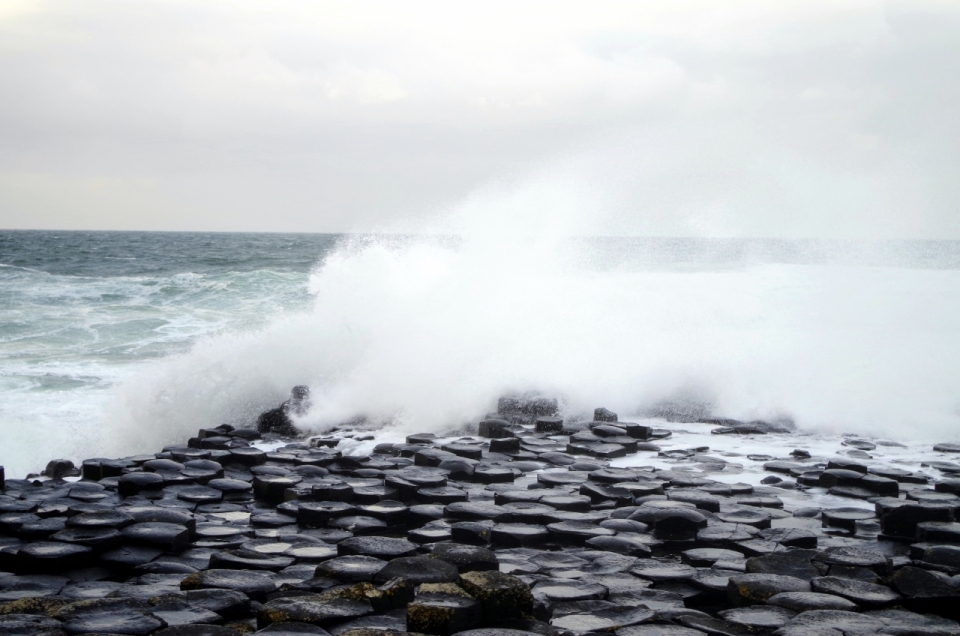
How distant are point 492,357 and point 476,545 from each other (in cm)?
651

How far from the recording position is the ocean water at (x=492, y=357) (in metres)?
10.1

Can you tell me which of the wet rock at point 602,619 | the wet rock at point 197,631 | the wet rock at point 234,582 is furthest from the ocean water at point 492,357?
the wet rock at point 197,631

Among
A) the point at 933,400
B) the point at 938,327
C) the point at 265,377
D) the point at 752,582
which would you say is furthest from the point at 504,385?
the point at 938,327

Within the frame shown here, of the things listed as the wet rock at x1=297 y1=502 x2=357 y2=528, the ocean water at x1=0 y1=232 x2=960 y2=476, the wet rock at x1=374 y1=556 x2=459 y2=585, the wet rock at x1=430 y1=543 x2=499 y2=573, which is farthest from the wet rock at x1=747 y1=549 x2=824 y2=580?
the ocean water at x1=0 y1=232 x2=960 y2=476

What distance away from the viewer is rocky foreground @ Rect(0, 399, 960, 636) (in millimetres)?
3689

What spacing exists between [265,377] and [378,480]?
5.29 meters

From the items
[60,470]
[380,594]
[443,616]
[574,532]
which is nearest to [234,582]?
[380,594]

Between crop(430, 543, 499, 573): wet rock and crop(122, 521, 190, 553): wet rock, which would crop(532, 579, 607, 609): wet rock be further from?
crop(122, 521, 190, 553): wet rock

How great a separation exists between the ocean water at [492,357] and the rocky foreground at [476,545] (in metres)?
2.42

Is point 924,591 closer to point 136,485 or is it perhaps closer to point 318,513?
point 318,513

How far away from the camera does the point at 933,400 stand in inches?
383

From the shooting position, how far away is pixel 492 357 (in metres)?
11.3

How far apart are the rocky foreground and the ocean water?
95.4 inches

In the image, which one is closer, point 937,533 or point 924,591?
point 924,591
